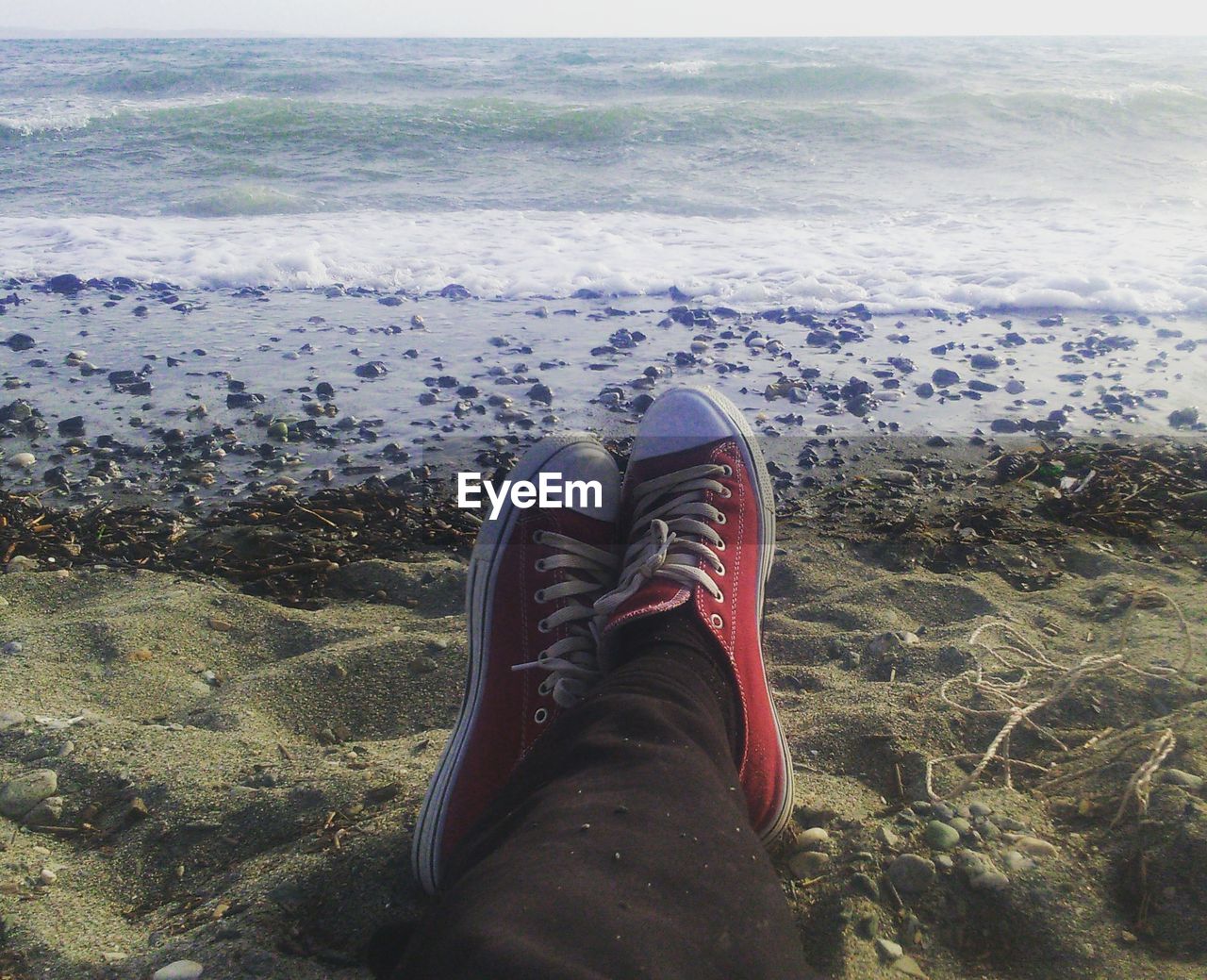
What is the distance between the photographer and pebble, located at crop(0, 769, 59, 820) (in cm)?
146

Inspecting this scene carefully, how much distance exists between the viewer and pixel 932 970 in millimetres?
1186

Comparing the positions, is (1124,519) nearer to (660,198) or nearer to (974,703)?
(974,703)

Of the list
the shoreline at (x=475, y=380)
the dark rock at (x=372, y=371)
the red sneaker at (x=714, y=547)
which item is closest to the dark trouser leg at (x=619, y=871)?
the red sneaker at (x=714, y=547)

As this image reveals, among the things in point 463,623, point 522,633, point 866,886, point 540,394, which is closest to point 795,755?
point 866,886

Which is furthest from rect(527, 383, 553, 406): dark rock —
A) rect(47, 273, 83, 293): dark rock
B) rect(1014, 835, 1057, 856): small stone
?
rect(47, 273, 83, 293): dark rock

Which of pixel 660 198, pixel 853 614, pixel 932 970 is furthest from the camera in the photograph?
pixel 660 198

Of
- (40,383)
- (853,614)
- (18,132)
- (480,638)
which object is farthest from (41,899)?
(18,132)

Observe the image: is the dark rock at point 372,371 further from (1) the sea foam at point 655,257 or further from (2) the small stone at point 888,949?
(2) the small stone at point 888,949

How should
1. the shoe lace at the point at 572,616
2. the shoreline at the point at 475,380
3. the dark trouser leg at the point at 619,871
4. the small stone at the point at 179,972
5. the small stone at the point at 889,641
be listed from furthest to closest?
the shoreline at the point at 475,380, the small stone at the point at 889,641, the shoe lace at the point at 572,616, the small stone at the point at 179,972, the dark trouser leg at the point at 619,871

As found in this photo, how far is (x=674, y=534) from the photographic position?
2.03 m

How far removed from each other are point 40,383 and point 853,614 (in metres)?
3.48

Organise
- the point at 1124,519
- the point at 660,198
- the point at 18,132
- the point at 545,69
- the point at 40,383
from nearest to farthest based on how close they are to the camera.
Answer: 1. the point at 1124,519
2. the point at 40,383
3. the point at 660,198
4. the point at 18,132
5. the point at 545,69

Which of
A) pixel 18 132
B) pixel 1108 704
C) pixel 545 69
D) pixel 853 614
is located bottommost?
pixel 853 614

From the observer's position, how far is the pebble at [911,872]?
4.24ft
